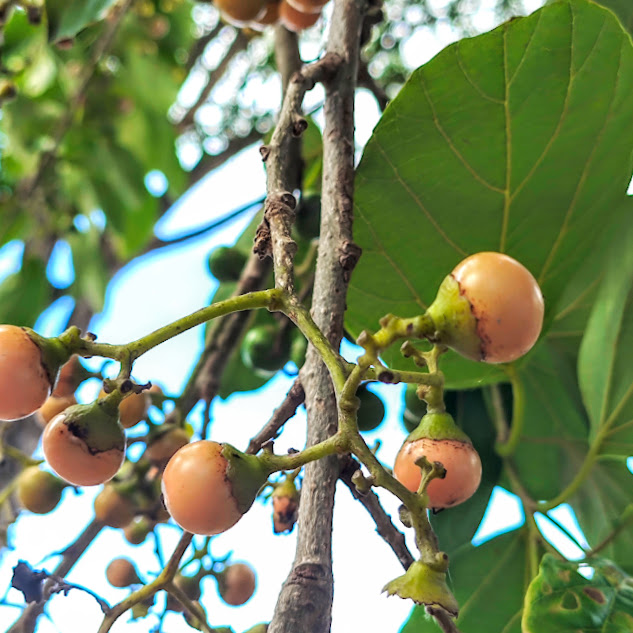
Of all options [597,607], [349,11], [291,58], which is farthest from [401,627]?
[291,58]

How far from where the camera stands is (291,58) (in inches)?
41.9

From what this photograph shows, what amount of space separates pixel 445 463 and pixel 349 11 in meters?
0.50

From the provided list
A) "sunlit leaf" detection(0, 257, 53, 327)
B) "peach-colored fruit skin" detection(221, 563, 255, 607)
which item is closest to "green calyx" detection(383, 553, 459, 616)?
"peach-colored fruit skin" detection(221, 563, 255, 607)

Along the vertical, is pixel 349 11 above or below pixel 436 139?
above

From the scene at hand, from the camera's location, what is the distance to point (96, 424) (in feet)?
1.69

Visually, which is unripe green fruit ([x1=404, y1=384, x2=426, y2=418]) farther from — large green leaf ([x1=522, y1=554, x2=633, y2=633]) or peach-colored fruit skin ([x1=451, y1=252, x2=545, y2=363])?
peach-colored fruit skin ([x1=451, y1=252, x2=545, y2=363])

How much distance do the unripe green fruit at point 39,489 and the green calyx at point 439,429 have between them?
0.49 meters

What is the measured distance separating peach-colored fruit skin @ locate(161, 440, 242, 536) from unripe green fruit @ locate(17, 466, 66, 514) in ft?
1.47

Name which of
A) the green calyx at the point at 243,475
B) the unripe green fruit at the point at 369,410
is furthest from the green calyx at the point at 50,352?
the unripe green fruit at the point at 369,410

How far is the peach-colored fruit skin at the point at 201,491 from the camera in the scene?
0.43m

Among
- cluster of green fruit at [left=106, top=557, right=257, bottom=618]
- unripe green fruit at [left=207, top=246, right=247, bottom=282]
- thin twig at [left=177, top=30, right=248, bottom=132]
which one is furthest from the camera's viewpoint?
thin twig at [left=177, top=30, right=248, bottom=132]

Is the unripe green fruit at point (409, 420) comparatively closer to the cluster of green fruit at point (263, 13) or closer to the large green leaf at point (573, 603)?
the large green leaf at point (573, 603)

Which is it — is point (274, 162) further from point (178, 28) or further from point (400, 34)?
point (400, 34)

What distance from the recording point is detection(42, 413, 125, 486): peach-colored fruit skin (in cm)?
52
